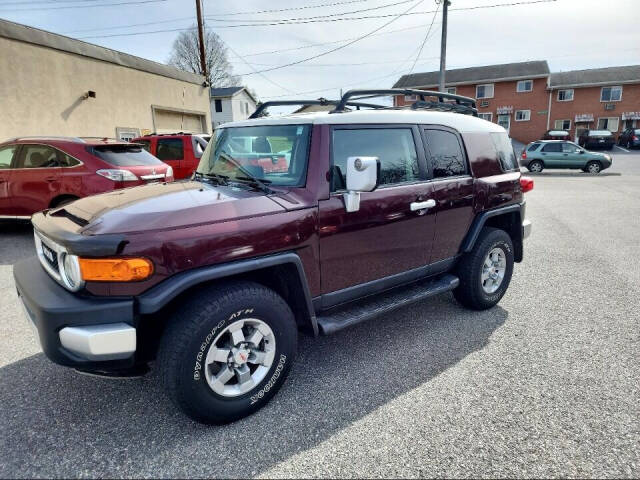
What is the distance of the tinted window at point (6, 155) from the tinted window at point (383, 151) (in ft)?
22.4

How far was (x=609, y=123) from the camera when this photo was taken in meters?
38.0

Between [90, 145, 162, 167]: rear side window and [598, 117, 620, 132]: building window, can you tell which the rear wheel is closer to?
[90, 145, 162, 167]: rear side window

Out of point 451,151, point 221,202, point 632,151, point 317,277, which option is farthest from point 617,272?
point 632,151

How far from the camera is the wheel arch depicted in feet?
12.5

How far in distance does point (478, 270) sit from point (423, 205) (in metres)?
1.09

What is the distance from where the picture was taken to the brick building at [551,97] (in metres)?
37.5

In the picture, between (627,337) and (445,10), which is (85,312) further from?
(445,10)

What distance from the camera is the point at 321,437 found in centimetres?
235

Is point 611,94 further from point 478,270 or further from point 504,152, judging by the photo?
point 478,270

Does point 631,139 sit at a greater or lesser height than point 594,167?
greater

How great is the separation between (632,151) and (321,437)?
39258mm

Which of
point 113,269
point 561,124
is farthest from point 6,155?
point 561,124

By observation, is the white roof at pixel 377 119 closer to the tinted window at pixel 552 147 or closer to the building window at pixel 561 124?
the tinted window at pixel 552 147

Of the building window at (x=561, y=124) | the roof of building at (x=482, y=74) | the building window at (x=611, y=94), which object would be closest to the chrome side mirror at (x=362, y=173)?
the roof of building at (x=482, y=74)
